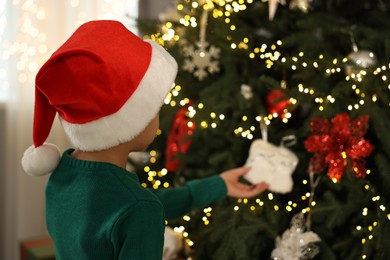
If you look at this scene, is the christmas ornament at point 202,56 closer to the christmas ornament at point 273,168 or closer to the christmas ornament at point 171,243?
the christmas ornament at point 273,168

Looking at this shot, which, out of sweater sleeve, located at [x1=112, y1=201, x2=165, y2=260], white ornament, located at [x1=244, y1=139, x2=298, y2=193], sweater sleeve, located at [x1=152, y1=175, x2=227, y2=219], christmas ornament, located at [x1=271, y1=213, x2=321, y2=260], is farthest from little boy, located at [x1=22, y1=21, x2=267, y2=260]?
christmas ornament, located at [x1=271, y1=213, x2=321, y2=260]

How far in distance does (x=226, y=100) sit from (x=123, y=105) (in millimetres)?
781

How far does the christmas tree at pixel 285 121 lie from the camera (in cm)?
153

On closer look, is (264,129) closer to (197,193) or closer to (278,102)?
(278,102)

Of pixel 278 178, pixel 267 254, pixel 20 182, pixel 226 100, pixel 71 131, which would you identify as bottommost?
pixel 20 182

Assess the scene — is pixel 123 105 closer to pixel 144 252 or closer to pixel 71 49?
pixel 71 49

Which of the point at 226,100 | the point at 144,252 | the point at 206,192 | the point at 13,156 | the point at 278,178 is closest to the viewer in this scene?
the point at 144,252

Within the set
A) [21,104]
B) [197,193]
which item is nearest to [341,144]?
[197,193]

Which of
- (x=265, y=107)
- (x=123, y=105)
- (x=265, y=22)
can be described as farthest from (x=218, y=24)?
(x=123, y=105)

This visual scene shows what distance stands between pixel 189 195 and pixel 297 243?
1.39ft

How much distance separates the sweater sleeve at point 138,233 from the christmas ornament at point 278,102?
768mm

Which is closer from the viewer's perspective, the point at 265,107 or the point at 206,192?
the point at 206,192

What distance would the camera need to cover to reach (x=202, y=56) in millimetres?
1853

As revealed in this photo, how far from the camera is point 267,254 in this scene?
1.79m
